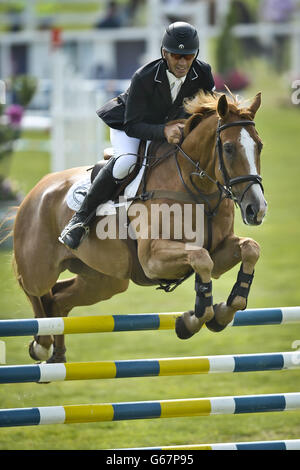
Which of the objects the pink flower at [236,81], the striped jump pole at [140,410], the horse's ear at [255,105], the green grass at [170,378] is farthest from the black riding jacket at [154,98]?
the pink flower at [236,81]

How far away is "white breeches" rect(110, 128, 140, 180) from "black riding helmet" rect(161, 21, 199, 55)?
1.66ft

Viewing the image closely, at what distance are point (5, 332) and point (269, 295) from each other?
17.0 ft

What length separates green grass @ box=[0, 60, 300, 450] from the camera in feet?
15.6

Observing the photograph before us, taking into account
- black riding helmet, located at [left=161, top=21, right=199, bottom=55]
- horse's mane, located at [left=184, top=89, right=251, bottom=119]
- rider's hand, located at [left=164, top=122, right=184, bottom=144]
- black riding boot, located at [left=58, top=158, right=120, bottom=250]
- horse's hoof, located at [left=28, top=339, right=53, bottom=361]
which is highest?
black riding helmet, located at [left=161, top=21, right=199, bottom=55]

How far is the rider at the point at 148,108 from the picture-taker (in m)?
3.89

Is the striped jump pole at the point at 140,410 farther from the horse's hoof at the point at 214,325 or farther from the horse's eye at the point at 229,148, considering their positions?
the horse's eye at the point at 229,148

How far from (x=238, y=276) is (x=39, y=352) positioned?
1475 mm

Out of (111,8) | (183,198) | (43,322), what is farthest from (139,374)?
(111,8)

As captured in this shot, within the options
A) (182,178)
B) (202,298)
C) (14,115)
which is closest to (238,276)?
(202,298)

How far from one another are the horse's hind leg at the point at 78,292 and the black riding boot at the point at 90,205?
0.44 metres

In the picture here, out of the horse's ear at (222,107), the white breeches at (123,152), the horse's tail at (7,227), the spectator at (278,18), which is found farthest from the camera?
the spectator at (278,18)

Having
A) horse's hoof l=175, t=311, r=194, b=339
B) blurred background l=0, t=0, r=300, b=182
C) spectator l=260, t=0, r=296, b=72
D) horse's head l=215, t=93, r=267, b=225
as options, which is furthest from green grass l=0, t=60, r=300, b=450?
spectator l=260, t=0, r=296, b=72

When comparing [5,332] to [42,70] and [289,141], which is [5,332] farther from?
[42,70]

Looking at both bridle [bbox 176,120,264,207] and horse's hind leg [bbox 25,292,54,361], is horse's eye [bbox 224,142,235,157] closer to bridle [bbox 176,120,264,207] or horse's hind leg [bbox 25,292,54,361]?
bridle [bbox 176,120,264,207]
